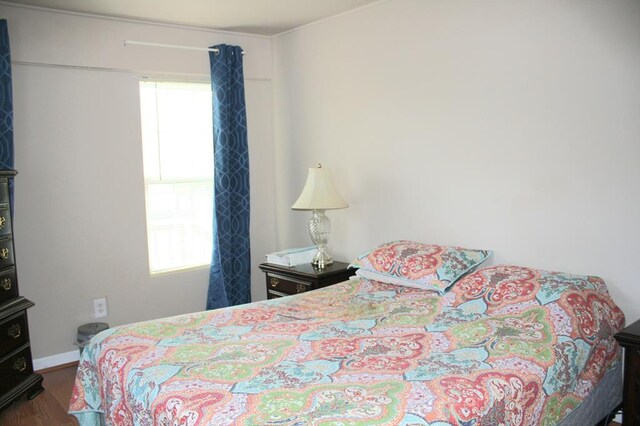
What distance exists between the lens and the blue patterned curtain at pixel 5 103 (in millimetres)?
3215

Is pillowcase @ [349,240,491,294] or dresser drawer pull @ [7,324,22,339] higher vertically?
pillowcase @ [349,240,491,294]

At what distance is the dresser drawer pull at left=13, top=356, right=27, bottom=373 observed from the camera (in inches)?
118

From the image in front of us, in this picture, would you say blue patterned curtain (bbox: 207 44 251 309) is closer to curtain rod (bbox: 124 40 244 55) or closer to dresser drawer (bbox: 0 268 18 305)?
curtain rod (bbox: 124 40 244 55)

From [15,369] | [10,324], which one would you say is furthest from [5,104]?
[15,369]

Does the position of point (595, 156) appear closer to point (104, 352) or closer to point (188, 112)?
point (104, 352)

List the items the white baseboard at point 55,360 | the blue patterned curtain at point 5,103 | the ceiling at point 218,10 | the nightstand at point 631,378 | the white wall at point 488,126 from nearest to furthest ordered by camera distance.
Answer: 1. the nightstand at point 631,378
2. the white wall at point 488,126
3. the blue patterned curtain at point 5,103
4. the ceiling at point 218,10
5. the white baseboard at point 55,360

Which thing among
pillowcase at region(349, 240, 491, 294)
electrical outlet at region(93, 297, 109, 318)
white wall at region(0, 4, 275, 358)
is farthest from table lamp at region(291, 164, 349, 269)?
electrical outlet at region(93, 297, 109, 318)

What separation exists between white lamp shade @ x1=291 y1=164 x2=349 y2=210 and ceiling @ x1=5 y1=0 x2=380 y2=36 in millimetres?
1074

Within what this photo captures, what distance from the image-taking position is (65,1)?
3.28m

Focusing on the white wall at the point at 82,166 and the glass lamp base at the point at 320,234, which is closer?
the white wall at the point at 82,166

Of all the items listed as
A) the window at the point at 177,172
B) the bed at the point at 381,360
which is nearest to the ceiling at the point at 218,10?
the window at the point at 177,172

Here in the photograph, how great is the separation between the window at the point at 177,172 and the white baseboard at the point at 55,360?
78 centimetres

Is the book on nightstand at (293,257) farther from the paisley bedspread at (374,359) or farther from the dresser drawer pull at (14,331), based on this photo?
the dresser drawer pull at (14,331)

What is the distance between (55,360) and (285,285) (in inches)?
63.2
